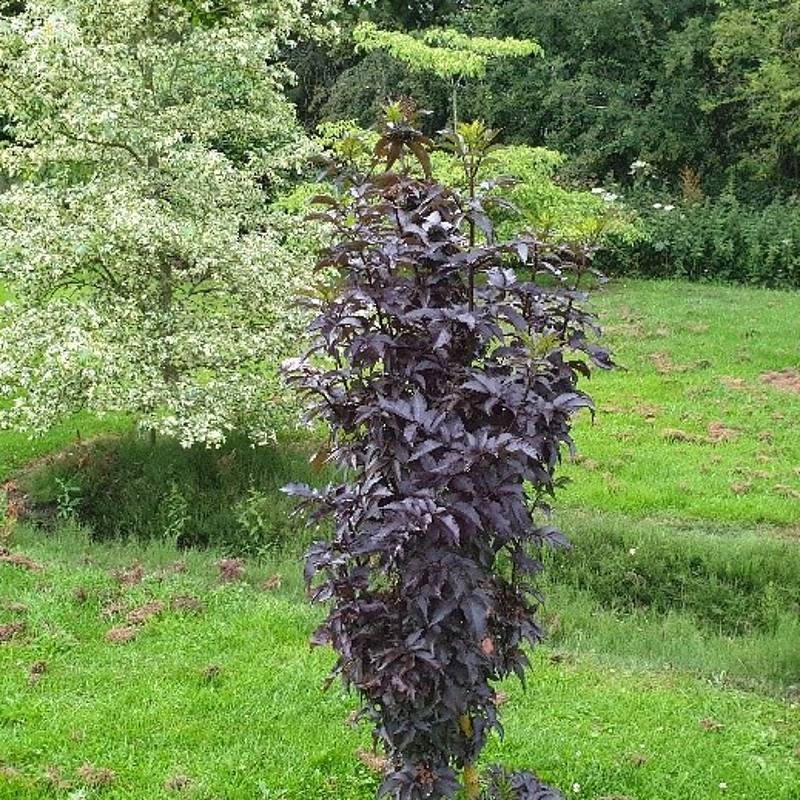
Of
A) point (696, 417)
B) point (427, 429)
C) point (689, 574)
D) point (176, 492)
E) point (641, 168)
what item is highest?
point (641, 168)

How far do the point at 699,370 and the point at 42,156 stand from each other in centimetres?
936

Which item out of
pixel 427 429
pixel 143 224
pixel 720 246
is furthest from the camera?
pixel 720 246

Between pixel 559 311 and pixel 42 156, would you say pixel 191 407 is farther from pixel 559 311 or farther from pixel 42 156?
pixel 559 311

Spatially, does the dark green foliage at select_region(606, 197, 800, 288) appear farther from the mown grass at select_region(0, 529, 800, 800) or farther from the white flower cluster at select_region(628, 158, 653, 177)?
the mown grass at select_region(0, 529, 800, 800)

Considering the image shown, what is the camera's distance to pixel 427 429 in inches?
128

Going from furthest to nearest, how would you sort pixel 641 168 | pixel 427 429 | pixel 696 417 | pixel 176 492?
pixel 641 168, pixel 696 417, pixel 176 492, pixel 427 429

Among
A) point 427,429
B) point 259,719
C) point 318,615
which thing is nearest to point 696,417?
point 318,615

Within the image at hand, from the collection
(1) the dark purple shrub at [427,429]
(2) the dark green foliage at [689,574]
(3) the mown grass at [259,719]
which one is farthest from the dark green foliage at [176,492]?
(1) the dark purple shrub at [427,429]

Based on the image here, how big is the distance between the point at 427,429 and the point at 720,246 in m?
19.1

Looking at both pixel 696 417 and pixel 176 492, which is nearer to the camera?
pixel 176 492

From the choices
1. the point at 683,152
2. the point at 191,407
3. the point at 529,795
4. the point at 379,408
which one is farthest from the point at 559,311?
the point at 683,152

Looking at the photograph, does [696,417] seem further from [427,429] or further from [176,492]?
[427,429]

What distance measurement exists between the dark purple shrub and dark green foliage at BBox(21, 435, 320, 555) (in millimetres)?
5554

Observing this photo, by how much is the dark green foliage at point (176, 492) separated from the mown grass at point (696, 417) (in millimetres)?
3122
